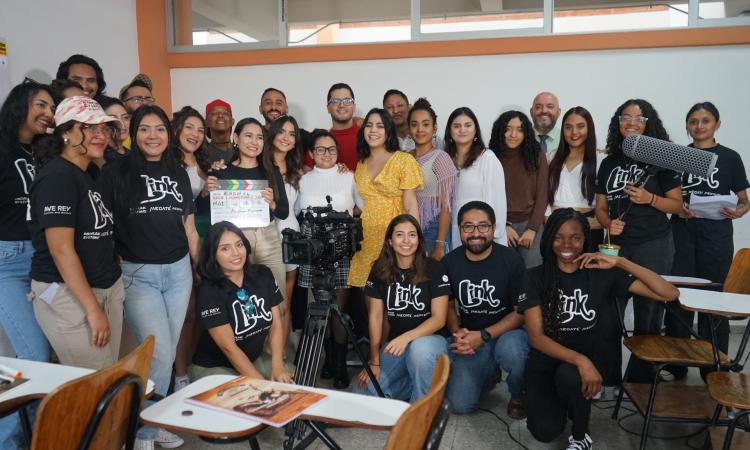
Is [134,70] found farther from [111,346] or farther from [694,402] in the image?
[694,402]

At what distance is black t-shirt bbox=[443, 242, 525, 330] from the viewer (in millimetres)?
2875

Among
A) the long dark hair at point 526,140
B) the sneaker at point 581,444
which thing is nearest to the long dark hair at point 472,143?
the long dark hair at point 526,140

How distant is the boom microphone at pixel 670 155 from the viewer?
2.70 metres

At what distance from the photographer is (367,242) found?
3.20 metres

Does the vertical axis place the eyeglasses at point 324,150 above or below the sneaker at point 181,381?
above

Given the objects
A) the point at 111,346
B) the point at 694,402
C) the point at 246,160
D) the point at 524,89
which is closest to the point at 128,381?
the point at 111,346

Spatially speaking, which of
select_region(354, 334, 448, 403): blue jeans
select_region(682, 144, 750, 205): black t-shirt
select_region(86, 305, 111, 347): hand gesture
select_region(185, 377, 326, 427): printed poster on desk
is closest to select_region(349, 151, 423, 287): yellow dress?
select_region(354, 334, 448, 403): blue jeans

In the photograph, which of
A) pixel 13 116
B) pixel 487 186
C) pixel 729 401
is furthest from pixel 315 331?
pixel 729 401

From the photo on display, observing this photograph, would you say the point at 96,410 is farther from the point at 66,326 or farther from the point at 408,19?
the point at 408,19

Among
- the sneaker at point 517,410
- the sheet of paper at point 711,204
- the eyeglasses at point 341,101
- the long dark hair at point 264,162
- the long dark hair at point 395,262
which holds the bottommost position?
the sneaker at point 517,410

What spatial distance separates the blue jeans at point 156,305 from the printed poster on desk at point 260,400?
0.88 m

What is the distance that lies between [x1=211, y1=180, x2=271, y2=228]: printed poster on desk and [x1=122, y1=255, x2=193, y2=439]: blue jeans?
425mm

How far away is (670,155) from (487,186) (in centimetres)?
95

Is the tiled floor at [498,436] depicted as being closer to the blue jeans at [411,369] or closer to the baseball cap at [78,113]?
the blue jeans at [411,369]
